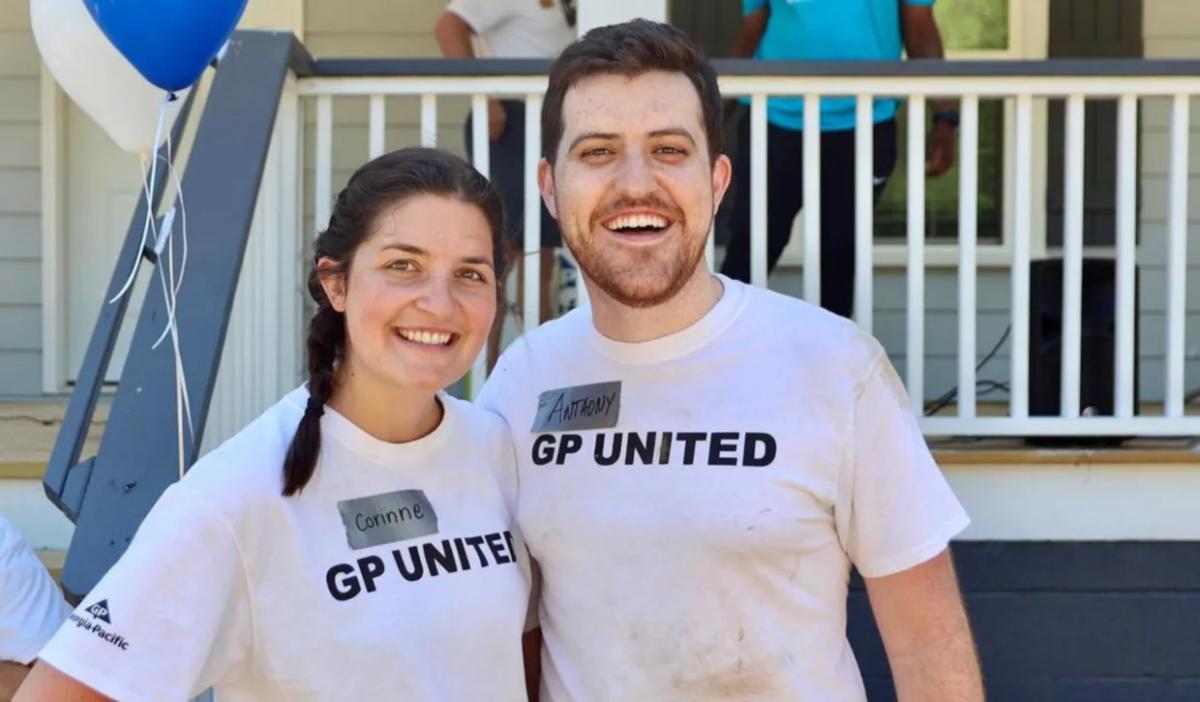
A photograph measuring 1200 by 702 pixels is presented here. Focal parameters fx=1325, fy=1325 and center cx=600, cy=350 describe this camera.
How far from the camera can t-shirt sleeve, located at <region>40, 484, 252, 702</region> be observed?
1.61 metres

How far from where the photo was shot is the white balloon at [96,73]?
2.60m

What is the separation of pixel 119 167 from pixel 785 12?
356cm

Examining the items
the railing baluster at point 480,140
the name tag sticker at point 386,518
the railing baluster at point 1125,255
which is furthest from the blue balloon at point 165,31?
the railing baluster at point 1125,255

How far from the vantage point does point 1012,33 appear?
5.82 m

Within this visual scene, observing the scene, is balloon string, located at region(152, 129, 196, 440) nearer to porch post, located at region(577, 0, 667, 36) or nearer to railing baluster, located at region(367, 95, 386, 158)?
railing baluster, located at region(367, 95, 386, 158)

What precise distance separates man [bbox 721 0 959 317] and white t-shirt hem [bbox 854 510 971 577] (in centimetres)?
208

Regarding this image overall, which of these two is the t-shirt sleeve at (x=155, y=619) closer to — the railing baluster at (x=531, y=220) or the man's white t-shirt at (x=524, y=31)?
the railing baluster at (x=531, y=220)

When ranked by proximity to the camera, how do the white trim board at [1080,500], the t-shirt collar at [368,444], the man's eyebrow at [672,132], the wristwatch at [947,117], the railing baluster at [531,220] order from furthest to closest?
the wristwatch at [947,117] < the railing baluster at [531,220] < the white trim board at [1080,500] < the man's eyebrow at [672,132] < the t-shirt collar at [368,444]

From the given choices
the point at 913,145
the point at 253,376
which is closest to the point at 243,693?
the point at 253,376

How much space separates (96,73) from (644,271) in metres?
1.34

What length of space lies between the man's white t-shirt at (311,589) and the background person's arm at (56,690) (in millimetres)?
13

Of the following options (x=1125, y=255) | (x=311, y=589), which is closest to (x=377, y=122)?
(x=1125, y=255)

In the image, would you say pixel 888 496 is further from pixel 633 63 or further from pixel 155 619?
pixel 155 619

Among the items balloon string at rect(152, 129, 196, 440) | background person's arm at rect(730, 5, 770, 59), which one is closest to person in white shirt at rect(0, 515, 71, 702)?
balloon string at rect(152, 129, 196, 440)
